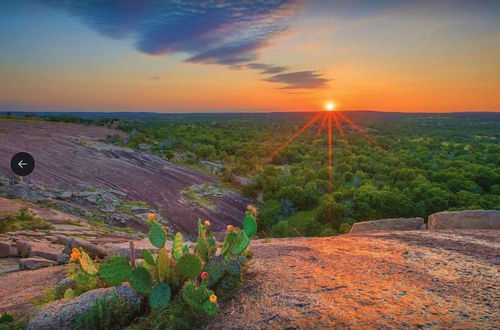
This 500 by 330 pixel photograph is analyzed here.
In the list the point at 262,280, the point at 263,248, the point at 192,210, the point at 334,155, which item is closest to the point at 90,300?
the point at 262,280

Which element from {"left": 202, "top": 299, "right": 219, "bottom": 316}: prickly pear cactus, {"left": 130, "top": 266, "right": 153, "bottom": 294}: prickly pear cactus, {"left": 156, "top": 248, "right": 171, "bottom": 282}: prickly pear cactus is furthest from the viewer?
{"left": 156, "top": 248, "right": 171, "bottom": 282}: prickly pear cactus

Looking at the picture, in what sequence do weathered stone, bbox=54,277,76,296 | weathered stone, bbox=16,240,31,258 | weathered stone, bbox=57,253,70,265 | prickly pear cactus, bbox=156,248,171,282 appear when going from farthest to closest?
weathered stone, bbox=16,240,31,258
weathered stone, bbox=57,253,70,265
weathered stone, bbox=54,277,76,296
prickly pear cactus, bbox=156,248,171,282

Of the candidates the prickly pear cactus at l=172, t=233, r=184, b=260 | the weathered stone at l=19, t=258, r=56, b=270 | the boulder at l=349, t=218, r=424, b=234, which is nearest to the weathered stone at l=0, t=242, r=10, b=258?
the weathered stone at l=19, t=258, r=56, b=270

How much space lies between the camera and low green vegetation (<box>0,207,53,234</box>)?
1213 centimetres

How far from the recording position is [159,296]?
462 cm

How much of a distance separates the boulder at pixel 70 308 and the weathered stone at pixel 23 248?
19.7 ft

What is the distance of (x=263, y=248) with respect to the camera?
795cm

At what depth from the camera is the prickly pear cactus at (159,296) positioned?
4594 millimetres

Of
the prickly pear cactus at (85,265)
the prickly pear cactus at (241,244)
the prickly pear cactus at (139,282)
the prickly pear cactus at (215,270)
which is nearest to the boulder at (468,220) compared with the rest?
the prickly pear cactus at (241,244)

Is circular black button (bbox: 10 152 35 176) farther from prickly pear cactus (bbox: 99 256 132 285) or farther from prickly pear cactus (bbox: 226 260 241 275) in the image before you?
prickly pear cactus (bbox: 226 260 241 275)

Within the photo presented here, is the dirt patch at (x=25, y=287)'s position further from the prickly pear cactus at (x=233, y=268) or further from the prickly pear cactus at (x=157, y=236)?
the prickly pear cactus at (x=233, y=268)

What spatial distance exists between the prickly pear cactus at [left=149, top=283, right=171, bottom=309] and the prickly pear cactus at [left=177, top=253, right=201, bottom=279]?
12.7 inches

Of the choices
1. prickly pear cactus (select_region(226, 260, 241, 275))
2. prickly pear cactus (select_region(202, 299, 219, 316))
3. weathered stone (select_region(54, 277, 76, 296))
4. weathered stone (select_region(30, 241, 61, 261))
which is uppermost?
prickly pear cactus (select_region(226, 260, 241, 275))

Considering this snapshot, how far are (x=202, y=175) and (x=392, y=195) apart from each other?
49.2ft
